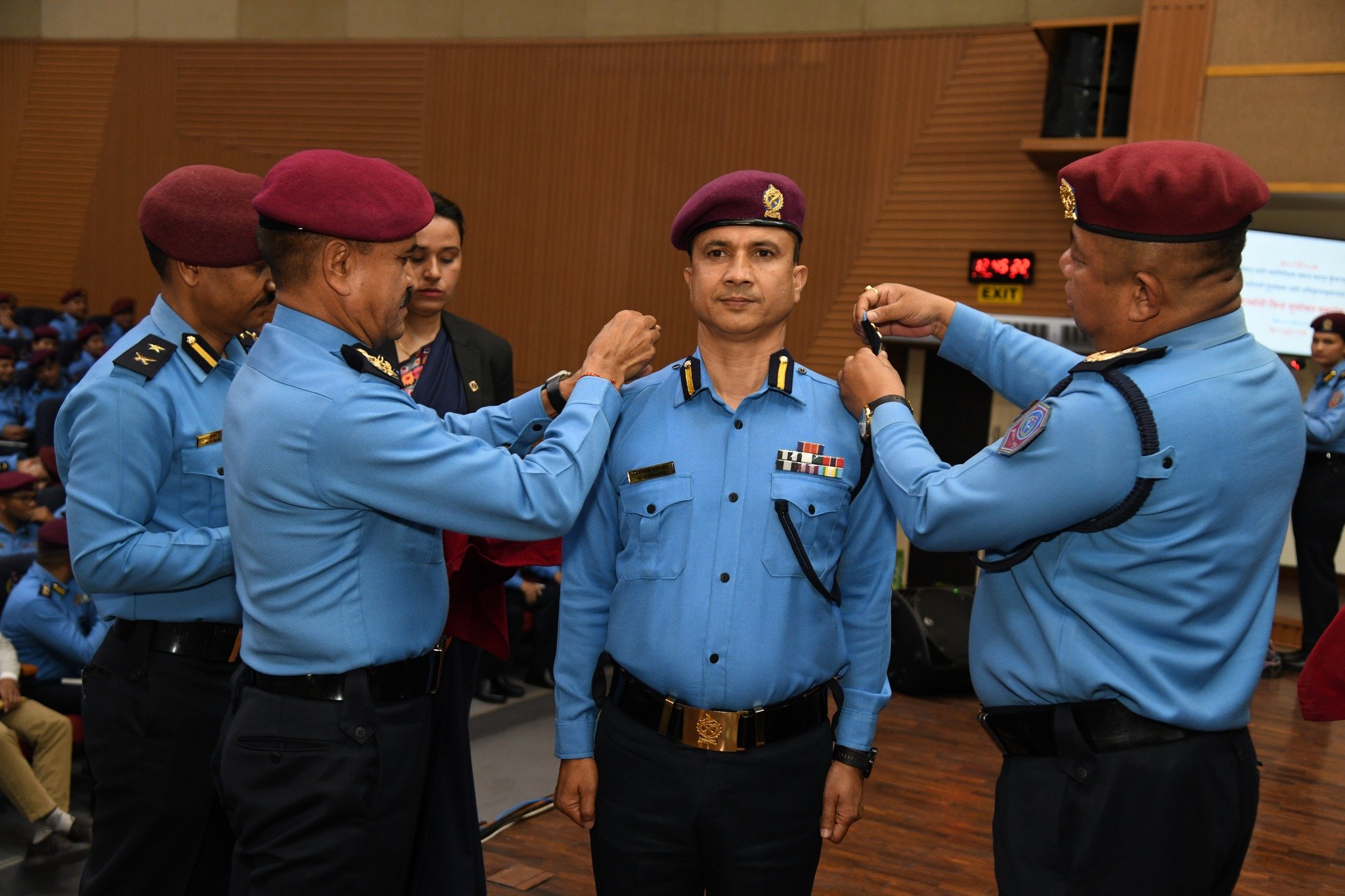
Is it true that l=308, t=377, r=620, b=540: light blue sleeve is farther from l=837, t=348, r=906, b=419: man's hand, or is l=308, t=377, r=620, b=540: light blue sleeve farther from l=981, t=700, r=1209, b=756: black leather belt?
l=981, t=700, r=1209, b=756: black leather belt

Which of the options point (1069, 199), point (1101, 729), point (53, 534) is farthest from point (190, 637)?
point (53, 534)

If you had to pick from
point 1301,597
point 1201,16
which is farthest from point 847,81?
point 1301,597

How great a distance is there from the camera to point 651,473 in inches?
72.6

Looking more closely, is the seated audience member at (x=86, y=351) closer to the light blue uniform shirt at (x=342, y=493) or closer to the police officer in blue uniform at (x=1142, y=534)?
the light blue uniform shirt at (x=342, y=493)

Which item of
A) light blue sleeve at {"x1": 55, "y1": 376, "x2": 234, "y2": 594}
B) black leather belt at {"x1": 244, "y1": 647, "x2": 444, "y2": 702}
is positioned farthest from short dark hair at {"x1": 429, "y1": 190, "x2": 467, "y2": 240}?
black leather belt at {"x1": 244, "y1": 647, "x2": 444, "y2": 702}

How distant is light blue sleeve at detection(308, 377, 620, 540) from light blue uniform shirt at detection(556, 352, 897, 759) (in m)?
0.23

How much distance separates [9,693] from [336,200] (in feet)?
8.81

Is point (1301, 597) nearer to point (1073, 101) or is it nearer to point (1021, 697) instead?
point (1073, 101)

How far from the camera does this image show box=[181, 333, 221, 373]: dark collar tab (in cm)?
198

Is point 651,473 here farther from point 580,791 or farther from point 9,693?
point 9,693

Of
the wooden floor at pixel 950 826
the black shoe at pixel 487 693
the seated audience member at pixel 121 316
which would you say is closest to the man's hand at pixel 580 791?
the wooden floor at pixel 950 826

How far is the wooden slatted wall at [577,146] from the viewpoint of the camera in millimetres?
7207

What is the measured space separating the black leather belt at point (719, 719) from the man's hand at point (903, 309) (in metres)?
0.63

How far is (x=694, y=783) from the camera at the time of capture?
172 centimetres
